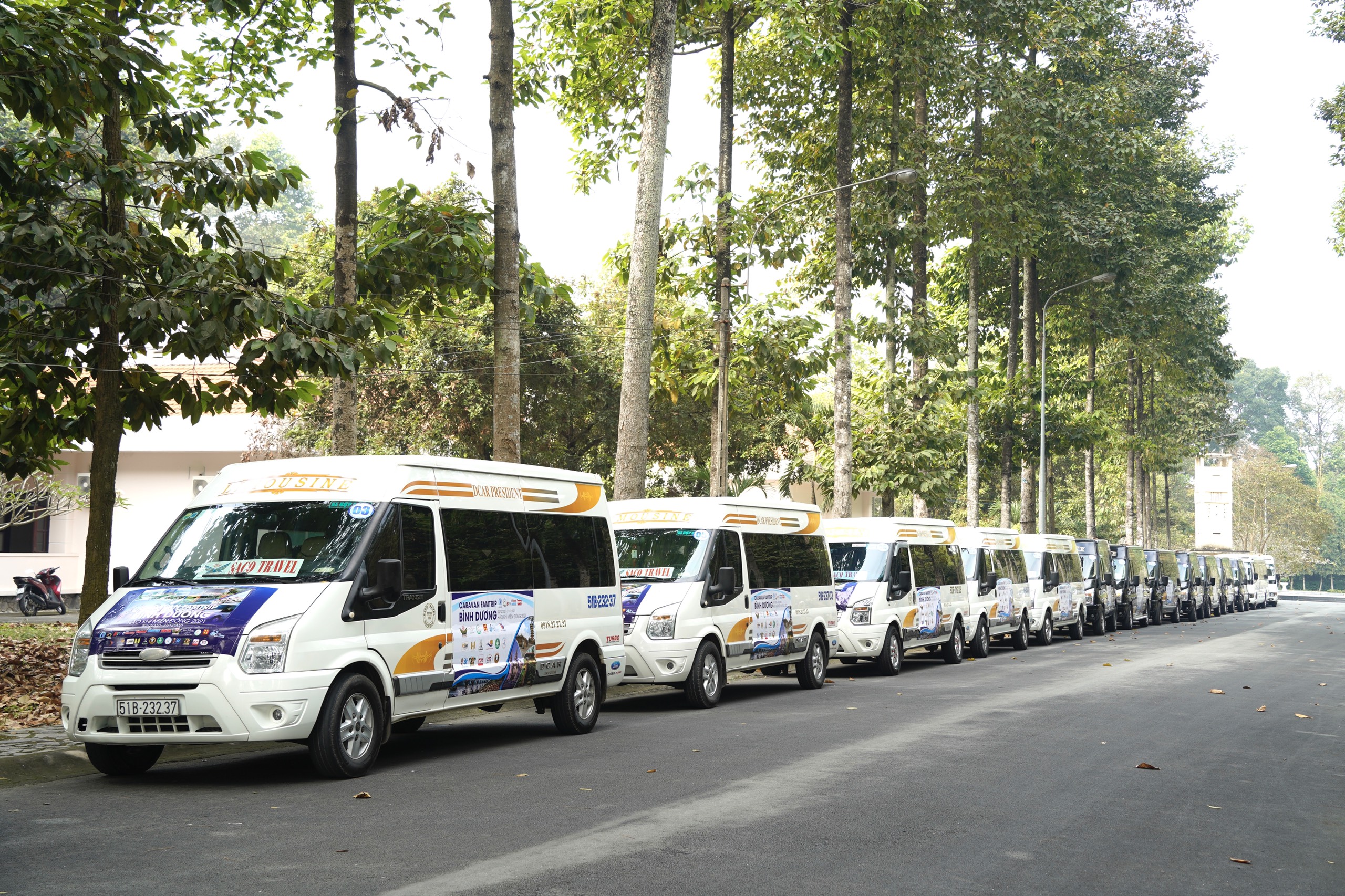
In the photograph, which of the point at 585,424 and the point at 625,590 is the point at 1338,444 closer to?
the point at 585,424

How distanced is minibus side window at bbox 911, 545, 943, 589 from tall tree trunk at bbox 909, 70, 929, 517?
672 centimetres

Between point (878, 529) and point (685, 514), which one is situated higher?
point (685, 514)

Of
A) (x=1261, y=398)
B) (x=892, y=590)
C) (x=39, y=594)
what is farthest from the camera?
(x=1261, y=398)

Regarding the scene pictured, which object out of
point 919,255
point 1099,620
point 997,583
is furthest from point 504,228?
point 1099,620

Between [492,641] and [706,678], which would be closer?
[492,641]

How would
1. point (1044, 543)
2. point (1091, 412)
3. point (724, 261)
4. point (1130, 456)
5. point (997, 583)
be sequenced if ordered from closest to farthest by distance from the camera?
point (724, 261), point (997, 583), point (1044, 543), point (1091, 412), point (1130, 456)

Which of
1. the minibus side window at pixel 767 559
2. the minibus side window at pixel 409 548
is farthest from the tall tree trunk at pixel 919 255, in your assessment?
the minibus side window at pixel 409 548

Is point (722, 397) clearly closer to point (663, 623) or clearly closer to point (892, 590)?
point (892, 590)

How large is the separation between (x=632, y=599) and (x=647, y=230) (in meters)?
6.37

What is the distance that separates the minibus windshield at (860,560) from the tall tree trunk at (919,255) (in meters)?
8.29

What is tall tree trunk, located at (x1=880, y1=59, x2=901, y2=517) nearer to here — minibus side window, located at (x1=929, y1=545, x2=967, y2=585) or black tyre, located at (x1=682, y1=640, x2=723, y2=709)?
minibus side window, located at (x1=929, y1=545, x2=967, y2=585)

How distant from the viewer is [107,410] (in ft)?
40.9

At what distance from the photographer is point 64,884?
6.07 meters

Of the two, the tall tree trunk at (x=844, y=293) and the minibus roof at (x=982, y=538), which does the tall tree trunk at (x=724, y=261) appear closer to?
the tall tree trunk at (x=844, y=293)
